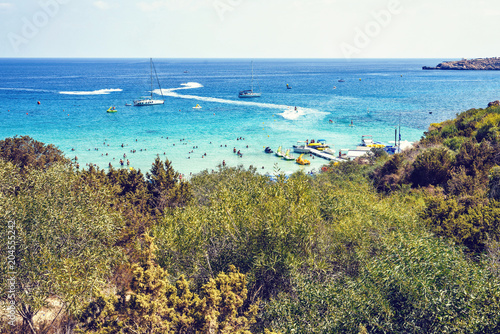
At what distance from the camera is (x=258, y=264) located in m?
13.2

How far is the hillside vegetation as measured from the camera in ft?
32.3

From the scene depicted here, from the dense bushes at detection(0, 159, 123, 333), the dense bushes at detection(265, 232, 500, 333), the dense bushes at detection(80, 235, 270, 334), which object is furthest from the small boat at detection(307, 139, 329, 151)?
the dense bushes at detection(80, 235, 270, 334)

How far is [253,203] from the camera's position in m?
16.9

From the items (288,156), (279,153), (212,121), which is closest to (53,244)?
(288,156)

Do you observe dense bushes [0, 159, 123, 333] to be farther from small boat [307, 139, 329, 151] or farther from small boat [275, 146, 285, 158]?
small boat [307, 139, 329, 151]

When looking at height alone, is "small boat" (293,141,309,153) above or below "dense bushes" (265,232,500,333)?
A: below

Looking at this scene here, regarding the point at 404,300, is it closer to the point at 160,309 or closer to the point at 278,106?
the point at 160,309

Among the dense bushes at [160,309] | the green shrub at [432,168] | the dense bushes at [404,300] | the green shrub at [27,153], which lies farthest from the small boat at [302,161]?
the dense bushes at [160,309]

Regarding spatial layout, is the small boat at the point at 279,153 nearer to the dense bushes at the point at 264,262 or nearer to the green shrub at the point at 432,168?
the green shrub at the point at 432,168

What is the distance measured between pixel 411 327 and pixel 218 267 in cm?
755

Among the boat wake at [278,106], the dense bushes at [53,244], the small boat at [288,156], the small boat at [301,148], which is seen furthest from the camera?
the boat wake at [278,106]

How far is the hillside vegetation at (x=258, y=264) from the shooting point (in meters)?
9.85

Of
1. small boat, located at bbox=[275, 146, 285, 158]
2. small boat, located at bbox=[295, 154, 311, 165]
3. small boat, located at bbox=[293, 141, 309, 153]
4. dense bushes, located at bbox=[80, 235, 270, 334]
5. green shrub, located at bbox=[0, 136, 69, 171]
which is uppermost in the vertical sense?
green shrub, located at bbox=[0, 136, 69, 171]

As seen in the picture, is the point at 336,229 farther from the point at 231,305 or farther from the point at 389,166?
the point at 389,166
